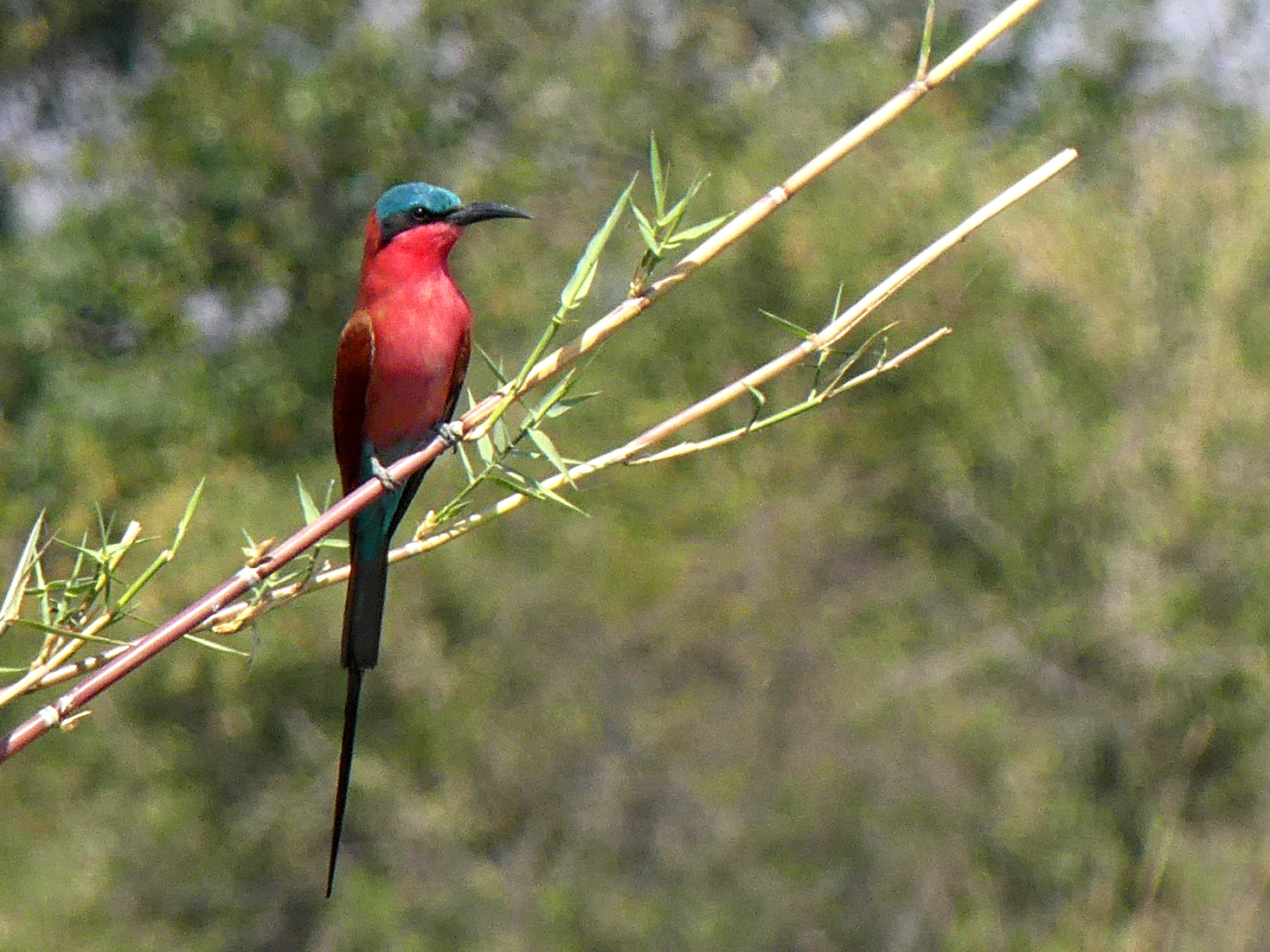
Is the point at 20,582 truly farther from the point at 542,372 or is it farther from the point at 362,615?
the point at 362,615

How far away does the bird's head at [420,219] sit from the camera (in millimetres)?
3559

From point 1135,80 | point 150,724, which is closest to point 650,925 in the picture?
point 150,724

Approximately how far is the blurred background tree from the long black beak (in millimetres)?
8061

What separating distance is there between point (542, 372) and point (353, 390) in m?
1.99

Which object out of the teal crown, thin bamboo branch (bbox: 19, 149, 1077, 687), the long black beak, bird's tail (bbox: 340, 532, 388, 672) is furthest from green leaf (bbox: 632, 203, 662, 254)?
the teal crown

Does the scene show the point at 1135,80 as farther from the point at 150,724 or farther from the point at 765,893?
the point at 150,724

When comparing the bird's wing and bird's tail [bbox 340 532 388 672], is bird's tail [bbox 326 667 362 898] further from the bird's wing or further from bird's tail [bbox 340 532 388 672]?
the bird's wing

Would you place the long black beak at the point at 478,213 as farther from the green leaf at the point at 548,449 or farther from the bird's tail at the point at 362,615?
the green leaf at the point at 548,449

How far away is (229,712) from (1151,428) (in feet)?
20.0

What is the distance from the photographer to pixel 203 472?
44.7 ft

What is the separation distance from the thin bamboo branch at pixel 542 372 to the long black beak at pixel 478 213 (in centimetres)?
130

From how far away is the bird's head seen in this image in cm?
356

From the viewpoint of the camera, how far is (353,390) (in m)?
3.50

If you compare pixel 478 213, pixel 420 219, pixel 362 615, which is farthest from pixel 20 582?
pixel 420 219
